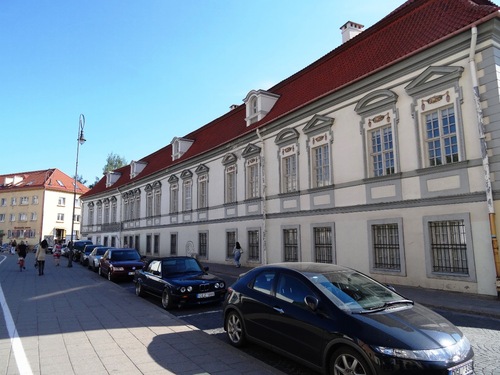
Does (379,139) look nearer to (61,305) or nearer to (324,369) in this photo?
(324,369)

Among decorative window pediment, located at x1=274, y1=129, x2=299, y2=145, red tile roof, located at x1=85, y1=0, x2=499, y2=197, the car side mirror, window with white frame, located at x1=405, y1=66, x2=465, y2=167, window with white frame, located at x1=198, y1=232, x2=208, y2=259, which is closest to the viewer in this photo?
the car side mirror

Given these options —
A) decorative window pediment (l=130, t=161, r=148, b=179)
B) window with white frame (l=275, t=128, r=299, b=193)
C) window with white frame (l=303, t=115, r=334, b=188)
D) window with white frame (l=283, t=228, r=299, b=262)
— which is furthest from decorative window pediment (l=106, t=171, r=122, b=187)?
window with white frame (l=303, t=115, r=334, b=188)

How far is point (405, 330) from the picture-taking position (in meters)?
4.12

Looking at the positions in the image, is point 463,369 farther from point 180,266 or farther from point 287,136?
point 287,136

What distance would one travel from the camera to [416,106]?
12570 mm

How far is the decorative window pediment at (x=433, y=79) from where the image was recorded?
37.8 ft

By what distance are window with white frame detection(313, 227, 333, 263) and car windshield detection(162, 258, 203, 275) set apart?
6664 millimetres

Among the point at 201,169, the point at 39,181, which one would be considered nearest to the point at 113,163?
the point at 39,181

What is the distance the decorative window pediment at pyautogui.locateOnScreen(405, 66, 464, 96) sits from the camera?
11.5 metres

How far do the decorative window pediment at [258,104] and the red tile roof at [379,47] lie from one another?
0.51 meters

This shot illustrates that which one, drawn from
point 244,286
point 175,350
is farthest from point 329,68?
point 175,350

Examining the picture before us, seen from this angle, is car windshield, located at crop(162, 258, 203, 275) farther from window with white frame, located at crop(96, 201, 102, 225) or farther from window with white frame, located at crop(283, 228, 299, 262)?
window with white frame, located at crop(96, 201, 102, 225)

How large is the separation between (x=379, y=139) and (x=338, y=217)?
3.65 metres

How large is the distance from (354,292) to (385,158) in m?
9.78
